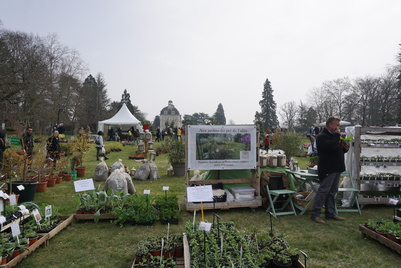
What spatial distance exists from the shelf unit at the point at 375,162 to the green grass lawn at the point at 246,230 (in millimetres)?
318

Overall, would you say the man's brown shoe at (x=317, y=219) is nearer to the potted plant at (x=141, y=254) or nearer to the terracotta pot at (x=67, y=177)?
the potted plant at (x=141, y=254)

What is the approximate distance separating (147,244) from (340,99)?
4565 cm

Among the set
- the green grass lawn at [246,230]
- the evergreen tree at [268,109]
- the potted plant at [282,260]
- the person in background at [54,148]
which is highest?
the evergreen tree at [268,109]

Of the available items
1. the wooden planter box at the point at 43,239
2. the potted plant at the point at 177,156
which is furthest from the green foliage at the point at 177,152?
the wooden planter box at the point at 43,239

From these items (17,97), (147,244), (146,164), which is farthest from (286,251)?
(17,97)

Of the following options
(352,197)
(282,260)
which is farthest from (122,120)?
(282,260)

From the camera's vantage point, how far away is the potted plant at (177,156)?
980cm

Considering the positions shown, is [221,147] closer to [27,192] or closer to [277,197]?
[277,197]

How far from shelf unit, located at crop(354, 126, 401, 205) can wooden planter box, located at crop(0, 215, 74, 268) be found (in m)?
5.66

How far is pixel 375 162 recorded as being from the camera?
6.02m

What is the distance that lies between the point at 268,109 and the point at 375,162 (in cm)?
4898

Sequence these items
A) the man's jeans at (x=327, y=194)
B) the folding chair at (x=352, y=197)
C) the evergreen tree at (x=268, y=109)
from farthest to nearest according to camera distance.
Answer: the evergreen tree at (x=268, y=109), the folding chair at (x=352, y=197), the man's jeans at (x=327, y=194)

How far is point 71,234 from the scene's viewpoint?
14.4 ft

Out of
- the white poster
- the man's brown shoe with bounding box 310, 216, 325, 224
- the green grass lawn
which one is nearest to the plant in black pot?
the green grass lawn
